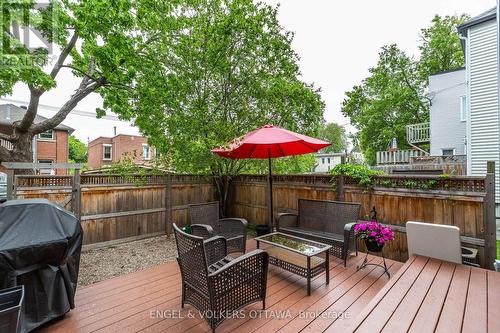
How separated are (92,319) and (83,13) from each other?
5.20 m

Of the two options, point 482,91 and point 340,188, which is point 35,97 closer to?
point 340,188

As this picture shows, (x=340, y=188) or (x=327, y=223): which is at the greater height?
(x=340, y=188)

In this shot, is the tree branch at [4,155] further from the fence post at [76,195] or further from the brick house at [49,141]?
the brick house at [49,141]

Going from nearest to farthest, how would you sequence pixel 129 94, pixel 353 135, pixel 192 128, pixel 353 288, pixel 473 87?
1. pixel 353 288
2. pixel 192 128
3. pixel 129 94
4. pixel 473 87
5. pixel 353 135

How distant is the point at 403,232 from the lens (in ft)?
14.0

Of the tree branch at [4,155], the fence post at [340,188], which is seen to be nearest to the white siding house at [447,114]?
the fence post at [340,188]

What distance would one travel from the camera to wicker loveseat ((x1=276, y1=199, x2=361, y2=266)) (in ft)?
12.8

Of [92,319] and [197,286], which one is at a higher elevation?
[197,286]

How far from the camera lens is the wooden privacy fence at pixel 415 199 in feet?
11.3

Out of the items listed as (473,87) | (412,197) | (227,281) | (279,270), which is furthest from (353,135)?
(227,281)

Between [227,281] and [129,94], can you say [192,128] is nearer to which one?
[129,94]

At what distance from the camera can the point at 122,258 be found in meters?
4.78

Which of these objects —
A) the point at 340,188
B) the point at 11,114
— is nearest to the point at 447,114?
the point at 340,188

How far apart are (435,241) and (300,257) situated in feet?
6.05
